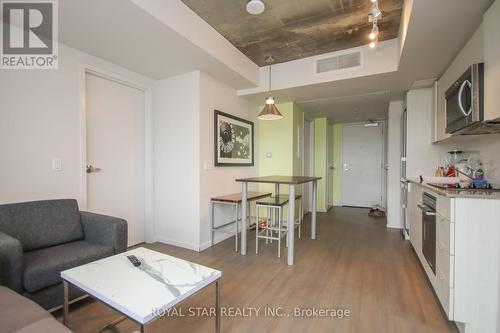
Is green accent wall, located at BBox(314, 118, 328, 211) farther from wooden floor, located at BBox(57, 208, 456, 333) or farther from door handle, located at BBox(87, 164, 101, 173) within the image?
door handle, located at BBox(87, 164, 101, 173)

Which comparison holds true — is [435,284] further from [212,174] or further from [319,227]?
[212,174]

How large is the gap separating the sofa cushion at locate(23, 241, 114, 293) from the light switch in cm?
76

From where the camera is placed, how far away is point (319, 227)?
4.25 meters

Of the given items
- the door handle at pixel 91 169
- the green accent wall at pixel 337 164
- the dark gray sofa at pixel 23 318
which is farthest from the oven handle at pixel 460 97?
the green accent wall at pixel 337 164

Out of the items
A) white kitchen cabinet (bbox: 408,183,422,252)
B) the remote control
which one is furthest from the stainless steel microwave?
the remote control

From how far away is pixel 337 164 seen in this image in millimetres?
6484

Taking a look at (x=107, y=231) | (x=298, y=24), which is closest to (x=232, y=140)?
(x=298, y=24)

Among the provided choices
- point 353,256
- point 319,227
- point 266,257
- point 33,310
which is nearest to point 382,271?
point 353,256

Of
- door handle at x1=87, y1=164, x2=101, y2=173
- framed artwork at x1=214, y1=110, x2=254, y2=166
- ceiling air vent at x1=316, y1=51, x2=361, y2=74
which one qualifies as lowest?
door handle at x1=87, y1=164, x2=101, y2=173

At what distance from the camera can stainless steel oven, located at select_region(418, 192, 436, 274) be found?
1.99m

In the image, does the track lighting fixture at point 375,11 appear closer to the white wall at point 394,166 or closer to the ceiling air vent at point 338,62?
the ceiling air vent at point 338,62

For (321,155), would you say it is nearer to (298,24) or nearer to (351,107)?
(351,107)

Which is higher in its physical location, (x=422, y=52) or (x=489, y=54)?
(x=422, y=52)

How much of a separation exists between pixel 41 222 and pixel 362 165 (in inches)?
245
